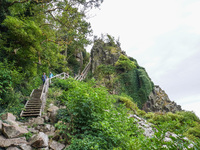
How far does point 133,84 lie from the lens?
57.5 feet

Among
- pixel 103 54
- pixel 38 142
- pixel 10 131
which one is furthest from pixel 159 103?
pixel 10 131

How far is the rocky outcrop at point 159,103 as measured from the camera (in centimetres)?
1563

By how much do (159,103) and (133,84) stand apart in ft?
14.7

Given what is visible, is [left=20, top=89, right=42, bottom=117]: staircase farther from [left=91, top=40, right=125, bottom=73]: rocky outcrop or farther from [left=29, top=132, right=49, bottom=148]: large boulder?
[left=91, top=40, right=125, bottom=73]: rocky outcrop

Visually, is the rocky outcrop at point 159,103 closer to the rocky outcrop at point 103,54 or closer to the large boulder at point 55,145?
the rocky outcrop at point 103,54

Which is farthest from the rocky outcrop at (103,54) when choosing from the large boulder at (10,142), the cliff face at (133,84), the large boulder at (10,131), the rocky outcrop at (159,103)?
the large boulder at (10,142)

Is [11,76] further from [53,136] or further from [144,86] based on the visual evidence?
→ [144,86]

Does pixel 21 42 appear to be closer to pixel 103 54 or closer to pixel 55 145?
pixel 55 145

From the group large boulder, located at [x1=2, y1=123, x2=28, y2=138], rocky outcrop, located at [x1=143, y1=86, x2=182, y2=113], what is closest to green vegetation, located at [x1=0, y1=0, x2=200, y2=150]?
large boulder, located at [x1=2, y1=123, x2=28, y2=138]

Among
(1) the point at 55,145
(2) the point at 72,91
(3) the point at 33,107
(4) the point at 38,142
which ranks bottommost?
(1) the point at 55,145

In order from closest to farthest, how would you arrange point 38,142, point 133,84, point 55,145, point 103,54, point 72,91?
1. point 38,142
2. point 55,145
3. point 72,91
4. point 133,84
5. point 103,54

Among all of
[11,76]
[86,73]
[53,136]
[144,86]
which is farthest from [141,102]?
[11,76]

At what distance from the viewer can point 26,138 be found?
411 centimetres

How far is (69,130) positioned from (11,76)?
479cm
